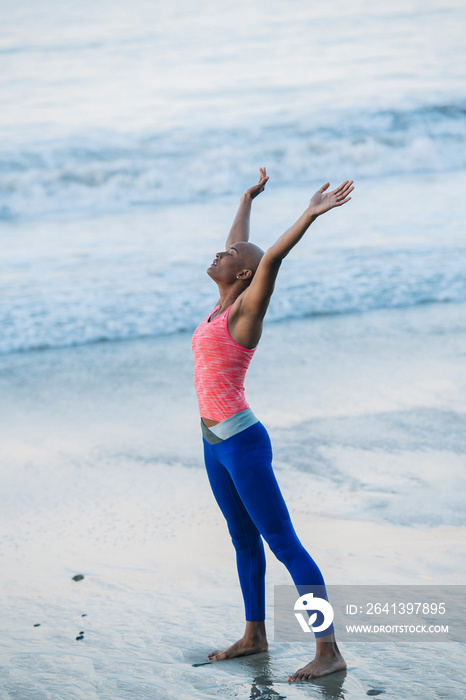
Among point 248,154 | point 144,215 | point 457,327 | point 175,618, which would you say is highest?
point 248,154

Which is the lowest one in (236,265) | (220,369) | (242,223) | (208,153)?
(220,369)

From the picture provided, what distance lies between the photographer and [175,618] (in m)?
3.58

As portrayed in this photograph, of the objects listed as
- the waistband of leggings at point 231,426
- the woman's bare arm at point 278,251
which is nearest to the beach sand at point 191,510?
the waistband of leggings at point 231,426

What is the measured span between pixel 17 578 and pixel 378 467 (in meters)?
2.39

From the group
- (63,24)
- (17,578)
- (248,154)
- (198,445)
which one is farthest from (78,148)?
(17,578)

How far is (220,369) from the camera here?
3160mm

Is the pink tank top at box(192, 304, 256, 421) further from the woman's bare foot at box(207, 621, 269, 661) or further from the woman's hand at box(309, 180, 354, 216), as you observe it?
the woman's bare foot at box(207, 621, 269, 661)

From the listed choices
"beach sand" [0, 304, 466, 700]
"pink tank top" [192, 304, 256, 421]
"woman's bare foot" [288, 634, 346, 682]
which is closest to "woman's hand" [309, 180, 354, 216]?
"pink tank top" [192, 304, 256, 421]

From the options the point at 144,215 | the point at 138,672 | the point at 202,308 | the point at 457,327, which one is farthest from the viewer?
the point at 144,215

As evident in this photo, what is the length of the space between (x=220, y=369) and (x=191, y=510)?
181cm

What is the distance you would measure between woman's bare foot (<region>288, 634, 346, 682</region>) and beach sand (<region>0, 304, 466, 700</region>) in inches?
1.5

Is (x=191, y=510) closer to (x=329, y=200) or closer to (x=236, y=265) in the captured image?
(x=236, y=265)

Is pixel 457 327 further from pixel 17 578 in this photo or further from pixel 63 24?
pixel 63 24

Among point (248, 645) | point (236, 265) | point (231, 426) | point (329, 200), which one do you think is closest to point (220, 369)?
point (231, 426)
